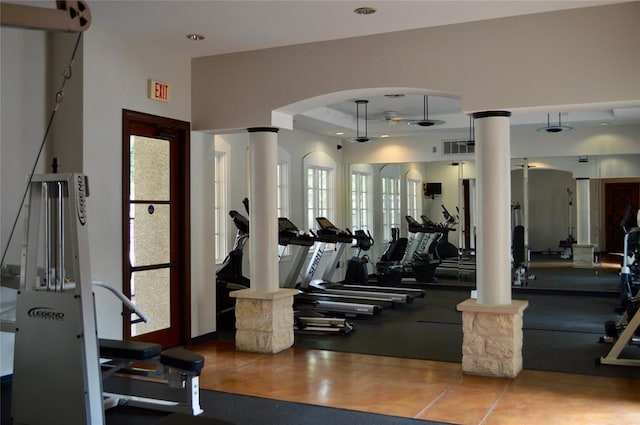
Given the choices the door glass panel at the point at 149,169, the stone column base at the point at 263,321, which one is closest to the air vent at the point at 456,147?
the stone column base at the point at 263,321

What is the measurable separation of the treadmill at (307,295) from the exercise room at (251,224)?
46mm

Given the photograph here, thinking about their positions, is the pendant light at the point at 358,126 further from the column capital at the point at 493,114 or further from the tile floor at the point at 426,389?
the tile floor at the point at 426,389

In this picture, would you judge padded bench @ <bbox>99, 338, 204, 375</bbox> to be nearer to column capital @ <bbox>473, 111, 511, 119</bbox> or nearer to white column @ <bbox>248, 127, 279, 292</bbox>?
white column @ <bbox>248, 127, 279, 292</bbox>

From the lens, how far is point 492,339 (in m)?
5.09

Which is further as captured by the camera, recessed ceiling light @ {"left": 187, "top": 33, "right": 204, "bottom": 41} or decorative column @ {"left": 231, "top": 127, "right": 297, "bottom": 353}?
decorative column @ {"left": 231, "top": 127, "right": 297, "bottom": 353}

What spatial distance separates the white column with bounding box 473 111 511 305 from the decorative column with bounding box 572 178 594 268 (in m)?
5.57

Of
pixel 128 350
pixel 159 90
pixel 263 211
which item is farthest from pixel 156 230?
pixel 128 350

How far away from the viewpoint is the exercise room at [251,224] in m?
4.02

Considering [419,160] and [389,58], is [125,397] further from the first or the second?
[419,160]

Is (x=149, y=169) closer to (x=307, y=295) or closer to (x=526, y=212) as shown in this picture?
(x=307, y=295)

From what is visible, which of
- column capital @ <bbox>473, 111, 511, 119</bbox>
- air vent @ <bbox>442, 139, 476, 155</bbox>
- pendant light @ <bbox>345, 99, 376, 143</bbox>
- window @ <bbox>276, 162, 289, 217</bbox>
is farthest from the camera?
air vent @ <bbox>442, 139, 476, 155</bbox>

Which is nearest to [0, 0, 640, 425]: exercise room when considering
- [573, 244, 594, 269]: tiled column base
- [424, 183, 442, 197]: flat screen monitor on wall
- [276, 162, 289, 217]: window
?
[276, 162, 289, 217]: window

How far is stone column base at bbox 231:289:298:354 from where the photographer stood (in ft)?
19.7

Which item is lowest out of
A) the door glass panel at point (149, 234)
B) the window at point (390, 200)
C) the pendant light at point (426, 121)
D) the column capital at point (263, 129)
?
the door glass panel at point (149, 234)
